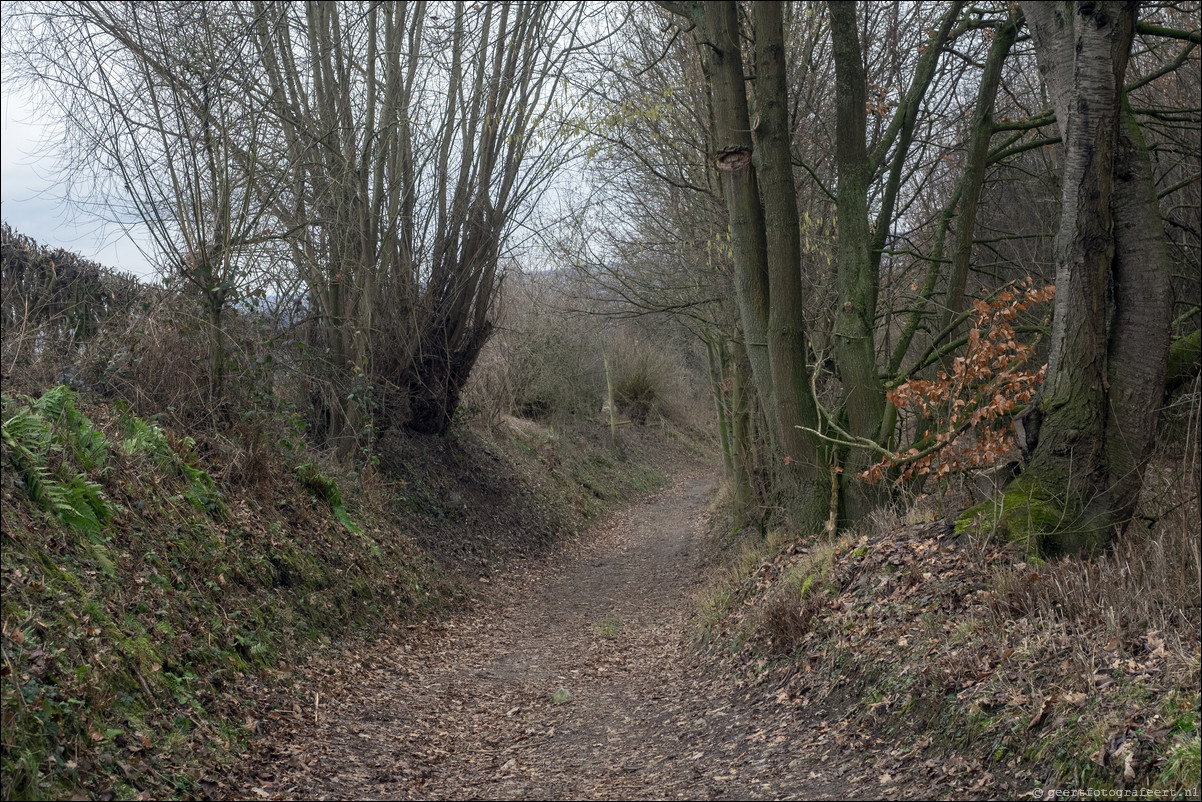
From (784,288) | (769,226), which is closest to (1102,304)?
(784,288)

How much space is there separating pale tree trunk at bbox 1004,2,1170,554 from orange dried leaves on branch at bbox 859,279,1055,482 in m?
0.74

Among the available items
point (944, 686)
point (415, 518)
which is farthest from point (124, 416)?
point (944, 686)

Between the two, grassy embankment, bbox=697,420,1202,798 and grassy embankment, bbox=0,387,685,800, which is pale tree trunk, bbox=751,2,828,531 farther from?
grassy embankment, bbox=0,387,685,800

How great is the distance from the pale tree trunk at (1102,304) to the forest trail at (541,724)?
2.56 meters

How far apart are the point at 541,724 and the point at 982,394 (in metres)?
4.74

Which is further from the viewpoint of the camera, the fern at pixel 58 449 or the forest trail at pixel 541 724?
the fern at pixel 58 449

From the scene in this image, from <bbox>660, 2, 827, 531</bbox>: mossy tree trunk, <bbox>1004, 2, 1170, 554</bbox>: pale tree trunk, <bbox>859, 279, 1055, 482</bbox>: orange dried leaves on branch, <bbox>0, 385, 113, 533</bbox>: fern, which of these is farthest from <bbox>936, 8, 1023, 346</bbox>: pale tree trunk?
<bbox>0, 385, 113, 533</bbox>: fern

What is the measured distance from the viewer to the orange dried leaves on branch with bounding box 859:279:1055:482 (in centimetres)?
674

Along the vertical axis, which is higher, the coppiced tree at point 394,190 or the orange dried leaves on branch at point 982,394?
the coppiced tree at point 394,190

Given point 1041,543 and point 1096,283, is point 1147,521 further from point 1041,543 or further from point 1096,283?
point 1096,283

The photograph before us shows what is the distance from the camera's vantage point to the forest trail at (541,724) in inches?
204

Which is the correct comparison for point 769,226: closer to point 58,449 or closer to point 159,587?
point 159,587

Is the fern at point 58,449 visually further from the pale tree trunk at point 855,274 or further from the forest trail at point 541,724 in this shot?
the pale tree trunk at point 855,274

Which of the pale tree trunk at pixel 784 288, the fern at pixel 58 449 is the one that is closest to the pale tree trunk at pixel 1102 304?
the pale tree trunk at pixel 784 288
